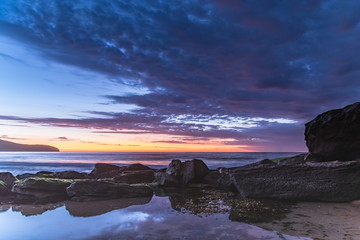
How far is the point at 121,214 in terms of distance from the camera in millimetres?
11391

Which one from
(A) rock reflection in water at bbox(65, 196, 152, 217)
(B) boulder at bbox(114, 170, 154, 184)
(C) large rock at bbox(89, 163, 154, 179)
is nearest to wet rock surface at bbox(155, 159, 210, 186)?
(B) boulder at bbox(114, 170, 154, 184)

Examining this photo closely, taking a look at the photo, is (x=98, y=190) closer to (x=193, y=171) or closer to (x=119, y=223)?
(x=119, y=223)

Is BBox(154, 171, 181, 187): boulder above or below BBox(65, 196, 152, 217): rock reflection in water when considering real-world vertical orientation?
above

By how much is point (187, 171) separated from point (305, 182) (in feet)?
34.8

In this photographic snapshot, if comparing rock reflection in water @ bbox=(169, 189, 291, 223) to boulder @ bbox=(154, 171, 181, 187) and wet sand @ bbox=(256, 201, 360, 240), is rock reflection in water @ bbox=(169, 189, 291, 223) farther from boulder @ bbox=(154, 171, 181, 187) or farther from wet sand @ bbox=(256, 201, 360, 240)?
boulder @ bbox=(154, 171, 181, 187)

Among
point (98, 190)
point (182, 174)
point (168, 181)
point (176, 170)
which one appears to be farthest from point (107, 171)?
point (98, 190)

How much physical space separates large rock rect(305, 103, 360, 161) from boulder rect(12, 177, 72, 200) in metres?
19.2

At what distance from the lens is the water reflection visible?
8.41 metres

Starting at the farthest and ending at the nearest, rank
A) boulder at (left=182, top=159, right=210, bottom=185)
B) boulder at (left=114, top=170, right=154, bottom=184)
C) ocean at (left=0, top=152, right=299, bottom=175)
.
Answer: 1. ocean at (left=0, top=152, right=299, bottom=175)
2. boulder at (left=114, top=170, right=154, bottom=184)
3. boulder at (left=182, top=159, right=210, bottom=185)

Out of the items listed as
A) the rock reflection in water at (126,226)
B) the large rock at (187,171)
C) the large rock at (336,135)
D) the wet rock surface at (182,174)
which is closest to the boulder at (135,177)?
the wet rock surface at (182,174)

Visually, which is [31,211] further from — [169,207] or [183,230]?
[183,230]

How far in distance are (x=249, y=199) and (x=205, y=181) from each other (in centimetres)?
817

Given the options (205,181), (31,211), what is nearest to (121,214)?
(31,211)

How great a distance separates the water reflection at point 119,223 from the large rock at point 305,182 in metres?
4.91
